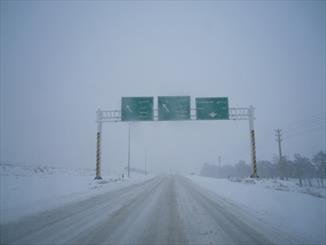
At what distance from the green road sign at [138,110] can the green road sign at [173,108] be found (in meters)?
1.31

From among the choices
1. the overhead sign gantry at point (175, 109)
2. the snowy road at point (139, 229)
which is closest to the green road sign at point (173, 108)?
the overhead sign gantry at point (175, 109)

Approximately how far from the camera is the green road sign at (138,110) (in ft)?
Answer: 93.1

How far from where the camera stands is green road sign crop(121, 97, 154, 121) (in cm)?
2839

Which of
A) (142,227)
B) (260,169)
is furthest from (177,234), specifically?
(260,169)

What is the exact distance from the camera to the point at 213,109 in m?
28.1

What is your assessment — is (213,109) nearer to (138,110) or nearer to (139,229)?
(138,110)

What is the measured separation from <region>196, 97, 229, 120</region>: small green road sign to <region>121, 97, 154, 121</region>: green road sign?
6265 mm

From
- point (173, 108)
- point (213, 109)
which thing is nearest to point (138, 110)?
point (173, 108)

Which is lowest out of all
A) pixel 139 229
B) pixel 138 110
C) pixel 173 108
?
pixel 139 229

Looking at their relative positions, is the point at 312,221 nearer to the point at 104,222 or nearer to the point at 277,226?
the point at 277,226

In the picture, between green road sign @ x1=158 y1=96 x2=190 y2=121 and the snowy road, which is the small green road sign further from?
the snowy road

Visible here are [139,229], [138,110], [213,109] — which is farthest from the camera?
[138,110]

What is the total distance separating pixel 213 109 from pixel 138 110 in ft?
32.0

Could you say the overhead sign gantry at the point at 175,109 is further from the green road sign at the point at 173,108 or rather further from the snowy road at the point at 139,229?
the snowy road at the point at 139,229
